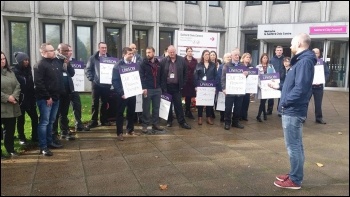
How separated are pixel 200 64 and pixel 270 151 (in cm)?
341

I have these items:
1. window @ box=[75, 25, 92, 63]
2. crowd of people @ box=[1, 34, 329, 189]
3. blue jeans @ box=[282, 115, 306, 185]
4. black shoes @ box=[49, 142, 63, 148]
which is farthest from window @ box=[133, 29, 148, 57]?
blue jeans @ box=[282, 115, 306, 185]

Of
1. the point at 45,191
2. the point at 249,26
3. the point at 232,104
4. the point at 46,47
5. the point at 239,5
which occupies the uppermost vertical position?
the point at 239,5

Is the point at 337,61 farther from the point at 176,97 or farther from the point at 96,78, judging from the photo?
the point at 96,78

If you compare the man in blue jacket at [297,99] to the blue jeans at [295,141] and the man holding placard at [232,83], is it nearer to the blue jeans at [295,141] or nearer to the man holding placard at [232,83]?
the blue jeans at [295,141]

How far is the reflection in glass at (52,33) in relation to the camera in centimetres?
1618

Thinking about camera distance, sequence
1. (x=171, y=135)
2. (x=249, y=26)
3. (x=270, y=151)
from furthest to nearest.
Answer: (x=249, y=26), (x=171, y=135), (x=270, y=151)

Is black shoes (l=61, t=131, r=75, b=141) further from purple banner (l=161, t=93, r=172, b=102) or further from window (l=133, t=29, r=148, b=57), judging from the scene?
window (l=133, t=29, r=148, b=57)

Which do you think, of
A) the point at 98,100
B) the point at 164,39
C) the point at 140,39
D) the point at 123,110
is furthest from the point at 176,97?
the point at 164,39

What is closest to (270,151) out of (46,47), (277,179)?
(277,179)

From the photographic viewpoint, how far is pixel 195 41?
9.89 meters

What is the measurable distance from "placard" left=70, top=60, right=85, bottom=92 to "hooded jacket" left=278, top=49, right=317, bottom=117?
516 cm

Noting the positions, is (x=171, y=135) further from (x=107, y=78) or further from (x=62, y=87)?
(x=62, y=87)

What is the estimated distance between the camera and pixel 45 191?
4.18 m

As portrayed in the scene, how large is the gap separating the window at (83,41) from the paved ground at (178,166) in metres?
10.6
